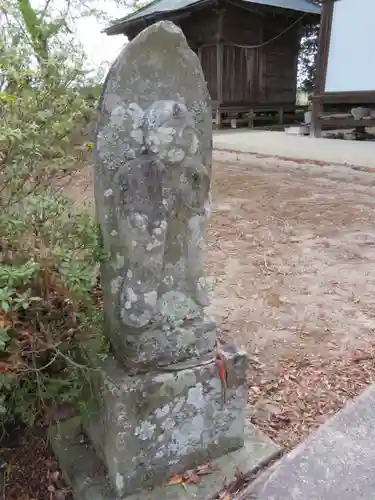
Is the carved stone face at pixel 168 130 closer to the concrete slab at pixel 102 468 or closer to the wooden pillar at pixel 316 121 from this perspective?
the concrete slab at pixel 102 468

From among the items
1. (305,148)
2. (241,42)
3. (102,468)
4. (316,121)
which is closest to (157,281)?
(102,468)

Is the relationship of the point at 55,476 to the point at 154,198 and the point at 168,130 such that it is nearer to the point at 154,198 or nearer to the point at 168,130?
the point at 154,198

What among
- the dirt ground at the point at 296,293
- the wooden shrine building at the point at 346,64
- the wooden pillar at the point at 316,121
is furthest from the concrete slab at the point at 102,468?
the wooden pillar at the point at 316,121

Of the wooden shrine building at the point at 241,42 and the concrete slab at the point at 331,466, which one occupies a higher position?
the wooden shrine building at the point at 241,42

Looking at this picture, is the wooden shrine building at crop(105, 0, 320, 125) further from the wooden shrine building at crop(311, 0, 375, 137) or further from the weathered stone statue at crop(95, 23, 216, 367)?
the weathered stone statue at crop(95, 23, 216, 367)

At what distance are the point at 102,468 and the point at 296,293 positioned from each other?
1.77 m

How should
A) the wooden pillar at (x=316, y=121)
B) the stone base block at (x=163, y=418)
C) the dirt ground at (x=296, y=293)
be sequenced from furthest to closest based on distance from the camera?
the wooden pillar at (x=316, y=121)
the dirt ground at (x=296, y=293)
the stone base block at (x=163, y=418)

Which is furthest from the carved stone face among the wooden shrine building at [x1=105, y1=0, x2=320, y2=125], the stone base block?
the wooden shrine building at [x1=105, y1=0, x2=320, y2=125]

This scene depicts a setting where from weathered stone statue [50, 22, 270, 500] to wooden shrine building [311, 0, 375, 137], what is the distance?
9.38 meters

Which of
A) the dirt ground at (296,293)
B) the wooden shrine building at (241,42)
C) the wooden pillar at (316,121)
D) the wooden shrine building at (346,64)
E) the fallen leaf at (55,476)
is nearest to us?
the fallen leaf at (55,476)

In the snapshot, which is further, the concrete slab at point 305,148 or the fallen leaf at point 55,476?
the concrete slab at point 305,148

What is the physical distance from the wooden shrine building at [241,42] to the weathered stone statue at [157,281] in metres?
12.4

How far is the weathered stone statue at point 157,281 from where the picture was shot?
1.22 m

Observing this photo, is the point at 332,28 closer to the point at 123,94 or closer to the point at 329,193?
the point at 329,193
